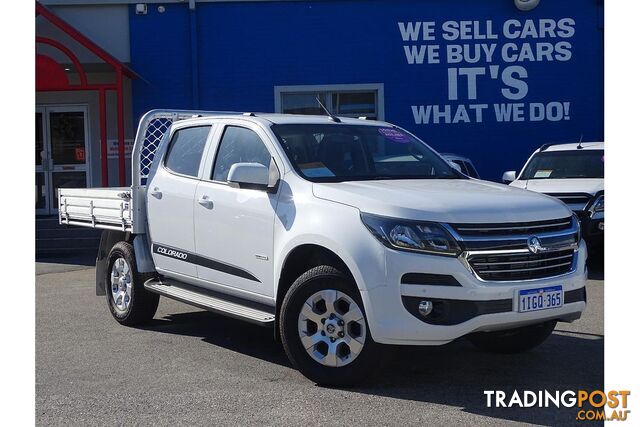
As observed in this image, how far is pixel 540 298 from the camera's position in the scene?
534 centimetres

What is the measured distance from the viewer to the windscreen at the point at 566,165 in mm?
12086

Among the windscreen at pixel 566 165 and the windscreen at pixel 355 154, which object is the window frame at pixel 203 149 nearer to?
the windscreen at pixel 355 154

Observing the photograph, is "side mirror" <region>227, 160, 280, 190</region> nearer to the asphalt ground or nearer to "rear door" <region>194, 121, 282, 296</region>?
"rear door" <region>194, 121, 282, 296</region>

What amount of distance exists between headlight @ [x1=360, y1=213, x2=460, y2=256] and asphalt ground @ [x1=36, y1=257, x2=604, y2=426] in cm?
93

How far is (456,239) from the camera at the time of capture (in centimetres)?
515

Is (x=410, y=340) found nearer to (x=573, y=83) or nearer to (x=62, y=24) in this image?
(x=62, y=24)

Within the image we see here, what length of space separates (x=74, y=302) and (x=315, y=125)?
4326 millimetres

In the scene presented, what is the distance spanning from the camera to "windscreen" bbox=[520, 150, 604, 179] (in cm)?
1209

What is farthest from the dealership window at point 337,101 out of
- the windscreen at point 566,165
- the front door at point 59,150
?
the windscreen at point 566,165

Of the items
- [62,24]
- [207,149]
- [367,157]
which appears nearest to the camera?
[367,157]

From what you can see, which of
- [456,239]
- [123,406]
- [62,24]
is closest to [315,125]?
[456,239]

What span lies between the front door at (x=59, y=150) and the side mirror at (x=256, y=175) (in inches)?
493

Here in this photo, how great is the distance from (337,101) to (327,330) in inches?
507

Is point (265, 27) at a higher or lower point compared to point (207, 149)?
higher
